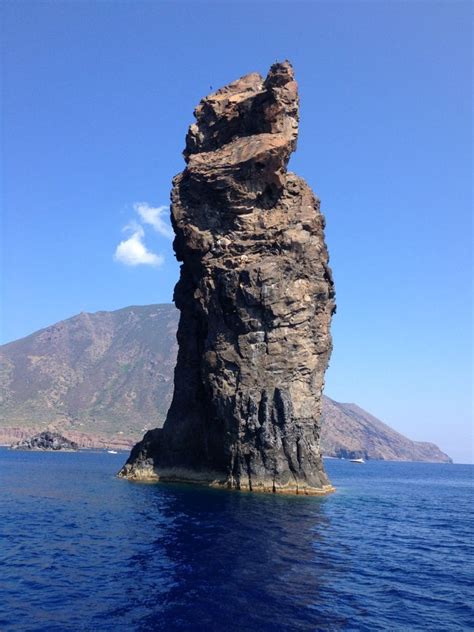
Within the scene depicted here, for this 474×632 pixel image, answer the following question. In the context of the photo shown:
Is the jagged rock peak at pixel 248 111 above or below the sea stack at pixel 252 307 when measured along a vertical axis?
above

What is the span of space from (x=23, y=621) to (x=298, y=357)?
132ft

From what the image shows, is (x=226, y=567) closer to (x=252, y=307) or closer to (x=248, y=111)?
(x=252, y=307)

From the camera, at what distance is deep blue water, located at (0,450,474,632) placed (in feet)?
56.3

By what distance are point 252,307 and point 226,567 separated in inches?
1291

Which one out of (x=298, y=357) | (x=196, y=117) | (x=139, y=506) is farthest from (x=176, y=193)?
(x=139, y=506)

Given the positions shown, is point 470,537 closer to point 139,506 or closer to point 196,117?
point 139,506

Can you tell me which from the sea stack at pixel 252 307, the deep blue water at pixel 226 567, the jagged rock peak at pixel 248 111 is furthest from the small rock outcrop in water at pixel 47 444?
the deep blue water at pixel 226 567

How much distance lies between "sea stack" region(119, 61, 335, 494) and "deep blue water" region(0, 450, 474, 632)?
974 centimetres

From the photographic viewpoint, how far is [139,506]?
128 feet

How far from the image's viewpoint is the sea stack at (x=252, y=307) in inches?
2019

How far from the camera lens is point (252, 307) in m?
53.2

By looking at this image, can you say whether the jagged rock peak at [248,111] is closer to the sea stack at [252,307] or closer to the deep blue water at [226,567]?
the sea stack at [252,307]

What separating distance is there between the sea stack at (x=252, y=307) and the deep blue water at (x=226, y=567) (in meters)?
9.74

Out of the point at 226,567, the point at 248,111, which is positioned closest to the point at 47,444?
the point at 248,111
